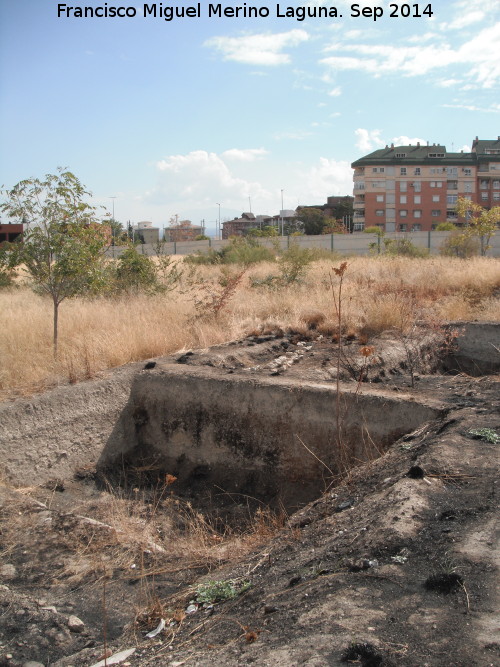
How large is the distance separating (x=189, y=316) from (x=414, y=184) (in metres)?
55.5

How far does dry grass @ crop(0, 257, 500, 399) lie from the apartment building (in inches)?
1857

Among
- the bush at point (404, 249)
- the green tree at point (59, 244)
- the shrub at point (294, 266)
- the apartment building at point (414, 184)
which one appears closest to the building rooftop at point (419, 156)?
the apartment building at point (414, 184)

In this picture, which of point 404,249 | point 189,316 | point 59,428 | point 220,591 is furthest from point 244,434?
point 404,249

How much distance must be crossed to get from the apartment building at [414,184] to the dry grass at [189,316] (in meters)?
47.2

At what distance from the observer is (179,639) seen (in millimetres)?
3309

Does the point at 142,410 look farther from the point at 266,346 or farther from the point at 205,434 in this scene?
the point at 266,346

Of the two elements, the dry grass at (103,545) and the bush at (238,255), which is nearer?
the dry grass at (103,545)

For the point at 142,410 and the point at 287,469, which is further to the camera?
the point at 142,410

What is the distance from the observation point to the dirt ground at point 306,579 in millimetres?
2834

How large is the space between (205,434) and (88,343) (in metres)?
2.49

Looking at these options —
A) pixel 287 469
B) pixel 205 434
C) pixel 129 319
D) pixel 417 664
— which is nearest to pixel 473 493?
pixel 417 664

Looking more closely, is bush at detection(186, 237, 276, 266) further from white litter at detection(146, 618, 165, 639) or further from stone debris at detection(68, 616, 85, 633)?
white litter at detection(146, 618, 165, 639)

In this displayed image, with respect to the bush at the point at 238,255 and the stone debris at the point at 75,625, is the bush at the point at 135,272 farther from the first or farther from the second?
the stone debris at the point at 75,625

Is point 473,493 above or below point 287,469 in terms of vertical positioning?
above
